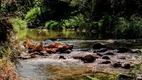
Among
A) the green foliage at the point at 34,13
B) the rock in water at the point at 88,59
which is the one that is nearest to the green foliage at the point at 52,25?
the green foliage at the point at 34,13

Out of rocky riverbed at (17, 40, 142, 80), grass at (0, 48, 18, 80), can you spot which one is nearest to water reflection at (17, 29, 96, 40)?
rocky riverbed at (17, 40, 142, 80)

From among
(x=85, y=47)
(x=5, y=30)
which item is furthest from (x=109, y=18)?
(x=5, y=30)

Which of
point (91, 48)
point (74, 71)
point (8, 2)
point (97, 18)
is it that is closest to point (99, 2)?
point (97, 18)

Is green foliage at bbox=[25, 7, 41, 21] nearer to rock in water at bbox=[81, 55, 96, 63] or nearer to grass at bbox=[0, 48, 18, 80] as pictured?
rock in water at bbox=[81, 55, 96, 63]

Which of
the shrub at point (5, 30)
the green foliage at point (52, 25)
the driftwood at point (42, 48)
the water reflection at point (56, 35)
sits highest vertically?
the shrub at point (5, 30)

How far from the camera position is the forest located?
11.8 m

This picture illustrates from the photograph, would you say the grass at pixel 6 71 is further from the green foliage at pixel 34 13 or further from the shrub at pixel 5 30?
the green foliage at pixel 34 13

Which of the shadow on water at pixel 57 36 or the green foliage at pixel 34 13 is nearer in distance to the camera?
the shadow on water at pixel 57 36

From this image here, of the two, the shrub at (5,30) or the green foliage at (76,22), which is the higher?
the shrub at (5,30)

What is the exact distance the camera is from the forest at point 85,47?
11.8 meters

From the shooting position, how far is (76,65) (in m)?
16.4

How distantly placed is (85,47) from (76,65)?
7913 millimetres

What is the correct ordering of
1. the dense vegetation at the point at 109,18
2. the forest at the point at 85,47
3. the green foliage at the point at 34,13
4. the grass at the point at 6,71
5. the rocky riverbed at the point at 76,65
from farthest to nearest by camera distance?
the green foliage at the point at 34,13, the dense vegetation at the point at 109,18, the rocky riverbed at the point at 76,65, the forest at the point at 85,47, the grass at the point at 6,71

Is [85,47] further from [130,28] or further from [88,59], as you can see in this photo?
[130,28]
